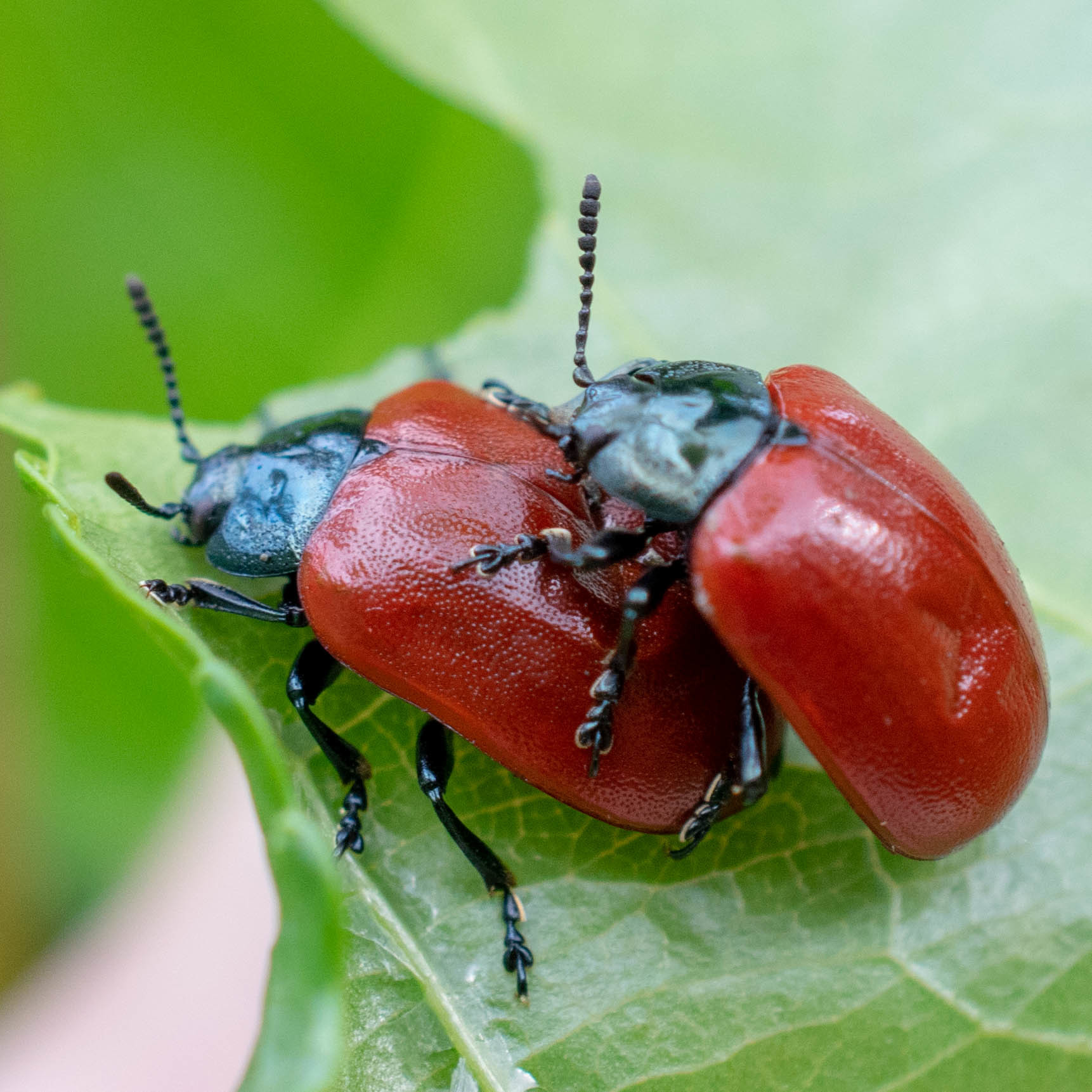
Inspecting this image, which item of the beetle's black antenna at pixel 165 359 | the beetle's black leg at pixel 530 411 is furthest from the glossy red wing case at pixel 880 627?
the beetle's black antenna at pixel 165 359

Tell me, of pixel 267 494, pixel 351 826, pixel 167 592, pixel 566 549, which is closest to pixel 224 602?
pixel 167 592

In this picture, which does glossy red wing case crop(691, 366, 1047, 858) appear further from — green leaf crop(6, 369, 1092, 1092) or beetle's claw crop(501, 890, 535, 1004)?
beetle's claw crop(501, 890, 535, 1004)

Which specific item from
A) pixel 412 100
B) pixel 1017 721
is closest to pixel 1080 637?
pixel 1017 721

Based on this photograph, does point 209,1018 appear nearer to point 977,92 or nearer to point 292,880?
point 292,880

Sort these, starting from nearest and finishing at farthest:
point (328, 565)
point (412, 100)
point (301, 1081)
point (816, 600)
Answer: point (301, 1081) → point (816, 600) → point (328, 565) → point (412, 100)

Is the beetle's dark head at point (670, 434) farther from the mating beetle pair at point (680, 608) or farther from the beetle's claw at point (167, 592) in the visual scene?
the beetle's claw at point (167, 592)

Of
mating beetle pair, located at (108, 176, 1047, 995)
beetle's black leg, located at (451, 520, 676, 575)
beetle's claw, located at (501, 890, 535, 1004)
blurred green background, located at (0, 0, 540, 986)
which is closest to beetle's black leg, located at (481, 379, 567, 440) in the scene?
mating beetle pair, located at (108, 176, 1047, 995)
